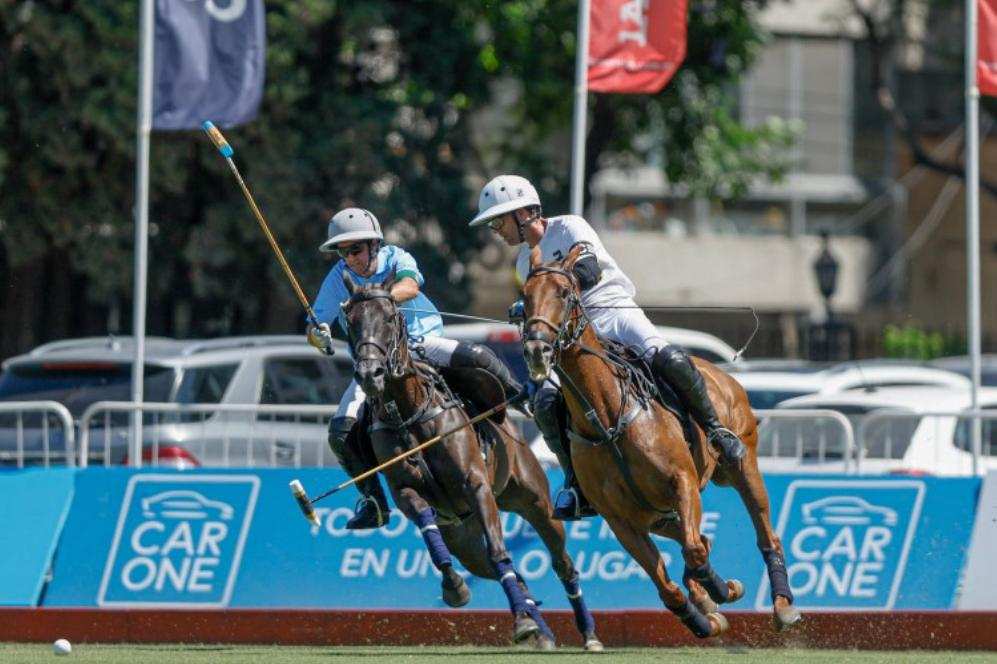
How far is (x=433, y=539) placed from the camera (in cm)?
1190

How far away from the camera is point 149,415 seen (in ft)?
49.1

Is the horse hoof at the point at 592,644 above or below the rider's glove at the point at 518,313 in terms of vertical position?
below

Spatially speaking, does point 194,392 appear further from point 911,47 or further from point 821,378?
point 911,47

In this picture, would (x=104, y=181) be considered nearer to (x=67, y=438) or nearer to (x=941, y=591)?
(x=67, y=438)

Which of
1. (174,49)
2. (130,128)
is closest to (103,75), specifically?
(130,128)

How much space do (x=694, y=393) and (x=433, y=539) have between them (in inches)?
67.8

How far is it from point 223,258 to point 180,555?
39.3ft

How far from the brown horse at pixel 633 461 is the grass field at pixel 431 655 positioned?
1.33ft

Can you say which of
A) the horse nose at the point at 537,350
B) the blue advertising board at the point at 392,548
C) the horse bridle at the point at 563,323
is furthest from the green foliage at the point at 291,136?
the horse nose at the point at 537,350

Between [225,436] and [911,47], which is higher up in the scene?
[911,47]

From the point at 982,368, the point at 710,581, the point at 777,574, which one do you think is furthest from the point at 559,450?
the point at 982,368

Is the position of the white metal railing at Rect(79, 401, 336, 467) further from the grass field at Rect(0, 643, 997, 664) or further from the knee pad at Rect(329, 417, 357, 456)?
the knee pad at Rect(329, 417, 357, 456)

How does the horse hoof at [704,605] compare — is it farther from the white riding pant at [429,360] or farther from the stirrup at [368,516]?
the white riding pant at [429,360]

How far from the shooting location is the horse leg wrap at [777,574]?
38.6 ft
